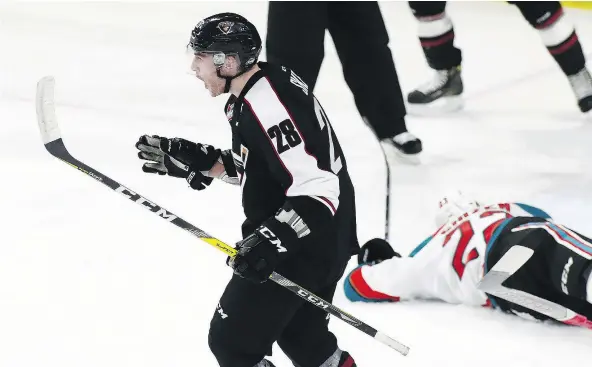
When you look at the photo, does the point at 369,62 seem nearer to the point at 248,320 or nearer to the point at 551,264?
the point at 551,264

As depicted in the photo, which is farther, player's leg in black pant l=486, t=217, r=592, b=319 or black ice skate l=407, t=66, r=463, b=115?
black ice skate l=407, t=66, r=463, b=115

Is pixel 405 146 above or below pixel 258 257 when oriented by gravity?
below

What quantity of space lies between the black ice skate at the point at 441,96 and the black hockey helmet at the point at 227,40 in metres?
2.32

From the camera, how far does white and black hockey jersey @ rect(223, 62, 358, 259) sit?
1633 mm

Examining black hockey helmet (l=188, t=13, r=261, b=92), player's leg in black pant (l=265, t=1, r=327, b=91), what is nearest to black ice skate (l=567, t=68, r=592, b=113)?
player's leg in black pant (l=265, t=1, r=327, b=91)

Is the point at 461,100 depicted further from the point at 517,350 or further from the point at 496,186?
the point at 517,350

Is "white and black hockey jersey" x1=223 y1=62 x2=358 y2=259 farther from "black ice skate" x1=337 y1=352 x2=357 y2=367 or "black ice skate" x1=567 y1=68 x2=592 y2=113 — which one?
"black ice skate" x1=567 y1=68 x2=592 y2=113

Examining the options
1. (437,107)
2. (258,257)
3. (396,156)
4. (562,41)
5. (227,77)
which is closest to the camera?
(258,257)

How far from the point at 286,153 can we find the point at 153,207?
0.36m

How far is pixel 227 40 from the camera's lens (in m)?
1.69

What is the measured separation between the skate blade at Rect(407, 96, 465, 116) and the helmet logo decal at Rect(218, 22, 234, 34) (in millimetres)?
2334

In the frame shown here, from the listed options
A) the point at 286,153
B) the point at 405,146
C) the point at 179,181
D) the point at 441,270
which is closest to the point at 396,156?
the point at 405,146

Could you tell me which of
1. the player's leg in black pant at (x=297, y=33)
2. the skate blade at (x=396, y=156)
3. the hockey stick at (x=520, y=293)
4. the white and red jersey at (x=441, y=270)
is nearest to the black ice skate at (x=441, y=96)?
the skate blade at (x=396, y=156)

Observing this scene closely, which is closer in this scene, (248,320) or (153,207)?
(248,320)
